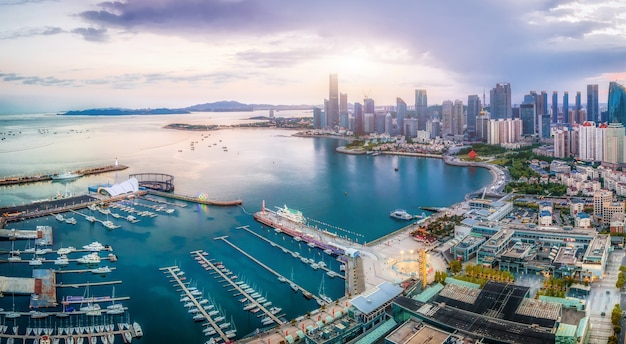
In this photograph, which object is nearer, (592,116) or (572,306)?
(572,306)

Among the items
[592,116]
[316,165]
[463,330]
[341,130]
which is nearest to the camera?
[463,330]

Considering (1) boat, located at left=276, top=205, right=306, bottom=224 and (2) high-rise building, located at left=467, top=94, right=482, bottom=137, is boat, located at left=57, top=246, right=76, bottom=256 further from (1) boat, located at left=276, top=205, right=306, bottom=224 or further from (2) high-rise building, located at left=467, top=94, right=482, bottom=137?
(2) high-rise building, located at left=467, top=94, right=482, bottom=137

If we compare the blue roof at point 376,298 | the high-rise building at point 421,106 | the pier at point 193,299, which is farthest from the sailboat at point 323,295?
the high-rise building at point 421,106

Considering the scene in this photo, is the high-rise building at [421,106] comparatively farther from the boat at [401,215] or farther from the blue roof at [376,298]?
the blue roof at [376,298]

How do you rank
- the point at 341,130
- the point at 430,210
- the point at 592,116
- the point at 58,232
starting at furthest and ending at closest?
the point at 341,130
the point at 592,116
the point at 430,210
the point at 58,232

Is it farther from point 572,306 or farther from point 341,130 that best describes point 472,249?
point 341,130

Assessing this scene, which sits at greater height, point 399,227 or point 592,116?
point 592,116

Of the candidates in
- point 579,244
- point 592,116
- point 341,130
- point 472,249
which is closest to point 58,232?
point 472,249

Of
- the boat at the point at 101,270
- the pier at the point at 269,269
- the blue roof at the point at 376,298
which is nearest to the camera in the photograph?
the blue roof at the point at 376,298
